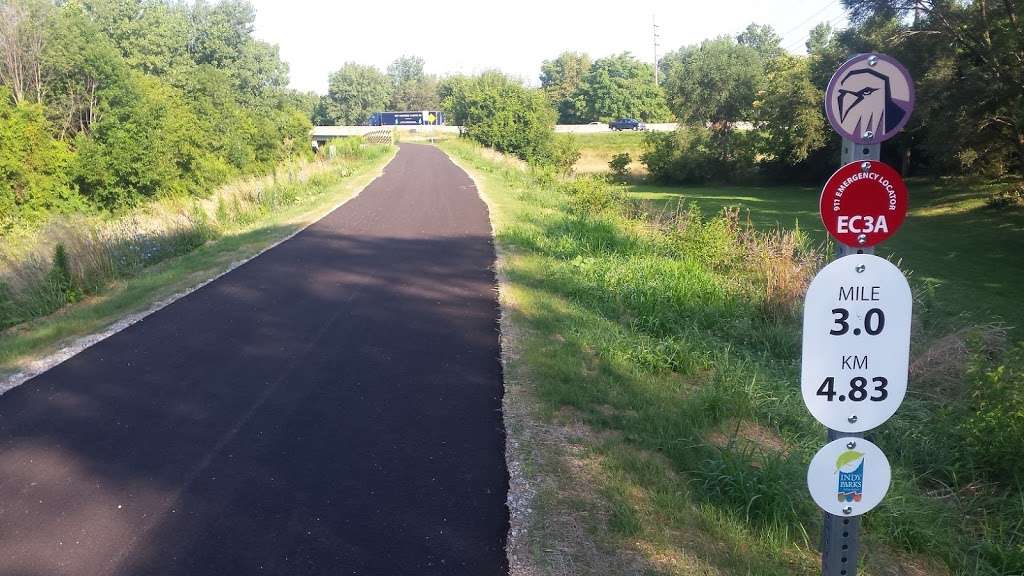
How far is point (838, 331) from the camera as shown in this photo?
3018 millimetres

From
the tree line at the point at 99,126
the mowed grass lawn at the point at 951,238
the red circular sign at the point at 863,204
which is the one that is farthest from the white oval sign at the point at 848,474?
the tree line at the point at 99,126

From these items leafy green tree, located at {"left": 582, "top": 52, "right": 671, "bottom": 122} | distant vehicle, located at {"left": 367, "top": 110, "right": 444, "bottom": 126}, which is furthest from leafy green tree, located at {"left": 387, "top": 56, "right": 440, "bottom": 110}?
leafy green tree, located at {"left": 582, "top": 52, "right": 671, "bottom": 122}

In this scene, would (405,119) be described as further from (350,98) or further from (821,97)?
(821,97)

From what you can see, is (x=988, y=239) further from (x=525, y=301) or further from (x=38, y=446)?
(x=38, y=446)

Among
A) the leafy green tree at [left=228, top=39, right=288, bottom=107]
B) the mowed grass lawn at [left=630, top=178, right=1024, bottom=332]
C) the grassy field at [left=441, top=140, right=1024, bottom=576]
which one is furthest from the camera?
the leafy green tree at [left=228, top=39, right=288, bottom=107]

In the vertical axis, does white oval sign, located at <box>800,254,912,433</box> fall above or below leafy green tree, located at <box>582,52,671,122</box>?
below

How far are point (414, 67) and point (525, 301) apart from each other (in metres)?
193

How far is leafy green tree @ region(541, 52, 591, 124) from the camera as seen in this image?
112m

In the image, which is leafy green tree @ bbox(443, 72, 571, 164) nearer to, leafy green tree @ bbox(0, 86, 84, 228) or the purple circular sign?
leafy green tree @ bbox(0, 86, 84, 228)

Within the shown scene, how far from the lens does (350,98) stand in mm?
134750

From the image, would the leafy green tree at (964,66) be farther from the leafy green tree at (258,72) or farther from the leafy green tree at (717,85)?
the leafy green tree at (258,72)

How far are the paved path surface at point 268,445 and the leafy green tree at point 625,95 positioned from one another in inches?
3837

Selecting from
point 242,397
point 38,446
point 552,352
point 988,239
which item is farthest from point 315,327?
point 988,239

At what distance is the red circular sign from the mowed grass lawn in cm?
1008
